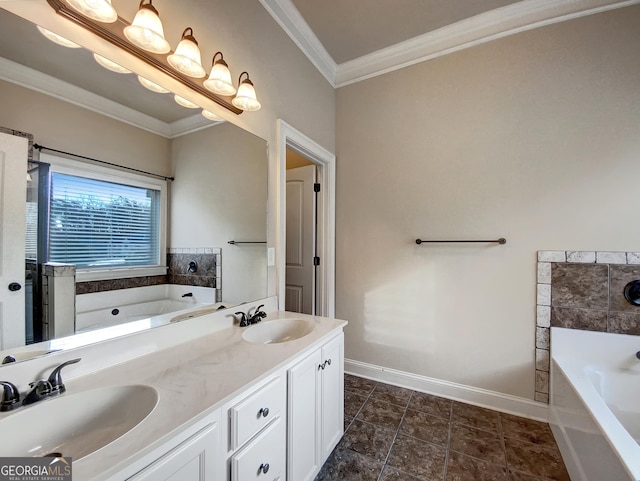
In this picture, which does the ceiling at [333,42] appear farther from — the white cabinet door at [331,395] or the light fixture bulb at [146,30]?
the white cabinet door at [331,395]

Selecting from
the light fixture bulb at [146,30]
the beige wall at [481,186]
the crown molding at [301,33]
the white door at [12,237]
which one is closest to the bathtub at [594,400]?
the beige wall at [481,186]

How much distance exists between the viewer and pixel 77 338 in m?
0.94

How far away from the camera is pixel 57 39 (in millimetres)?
909

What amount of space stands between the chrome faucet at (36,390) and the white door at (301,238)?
195 cm

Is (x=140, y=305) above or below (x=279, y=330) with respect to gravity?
above

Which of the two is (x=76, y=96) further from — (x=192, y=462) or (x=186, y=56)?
(x=192, y=462)

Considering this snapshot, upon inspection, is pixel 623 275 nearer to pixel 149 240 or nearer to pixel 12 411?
pixel 149 240

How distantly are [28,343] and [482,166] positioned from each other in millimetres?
2650

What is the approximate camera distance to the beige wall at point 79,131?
32.4 inches

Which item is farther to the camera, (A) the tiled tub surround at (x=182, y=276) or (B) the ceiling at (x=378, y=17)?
(B) the ceiling at (x=378, y=17)

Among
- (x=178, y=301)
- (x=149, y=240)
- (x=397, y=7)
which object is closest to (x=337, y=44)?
(x=397, y=7)

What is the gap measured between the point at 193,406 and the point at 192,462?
14cm

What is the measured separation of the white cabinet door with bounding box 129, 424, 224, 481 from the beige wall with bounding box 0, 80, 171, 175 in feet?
3.38

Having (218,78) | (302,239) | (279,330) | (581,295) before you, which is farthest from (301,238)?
(581,295)
